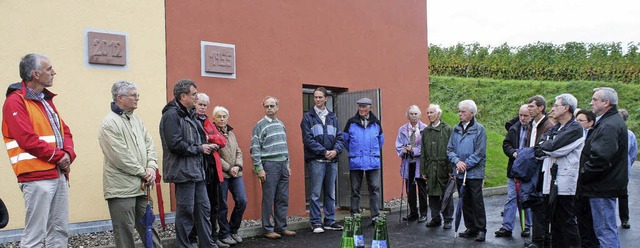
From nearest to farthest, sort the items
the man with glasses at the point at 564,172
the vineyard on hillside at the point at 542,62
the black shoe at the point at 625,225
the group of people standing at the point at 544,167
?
the group of people standing at the point at 544,167
the man with glasses at the point at 564,172
the black shoe at the point at 625,225
the vineyard on hillside at the point at 542,62

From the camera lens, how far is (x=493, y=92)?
23844mm

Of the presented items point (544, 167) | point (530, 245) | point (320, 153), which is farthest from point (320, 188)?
point (544, 167)

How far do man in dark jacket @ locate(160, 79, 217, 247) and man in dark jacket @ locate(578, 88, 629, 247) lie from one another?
3.95m

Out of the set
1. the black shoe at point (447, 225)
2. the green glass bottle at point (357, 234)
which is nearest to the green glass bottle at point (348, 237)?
the green glass bottle at point (357, 234)

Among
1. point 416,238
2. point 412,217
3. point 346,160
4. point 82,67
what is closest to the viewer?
point 82,67

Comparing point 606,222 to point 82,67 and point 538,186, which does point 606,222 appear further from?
point 82,67

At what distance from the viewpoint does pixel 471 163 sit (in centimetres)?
778

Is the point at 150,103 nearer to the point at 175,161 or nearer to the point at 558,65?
the point at 175,161

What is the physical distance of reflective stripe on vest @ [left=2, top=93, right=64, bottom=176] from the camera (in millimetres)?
4758

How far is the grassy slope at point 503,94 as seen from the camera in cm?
2247

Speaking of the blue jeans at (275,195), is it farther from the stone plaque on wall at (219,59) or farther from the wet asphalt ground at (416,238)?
the stone plaque on wall at (219,59)

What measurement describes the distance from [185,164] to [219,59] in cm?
269

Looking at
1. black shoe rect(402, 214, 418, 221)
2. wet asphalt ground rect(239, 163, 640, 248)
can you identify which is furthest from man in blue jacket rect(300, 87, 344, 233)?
black shoe rect(402, 214, 418, 221)

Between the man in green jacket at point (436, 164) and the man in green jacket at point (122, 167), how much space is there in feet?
15.0
